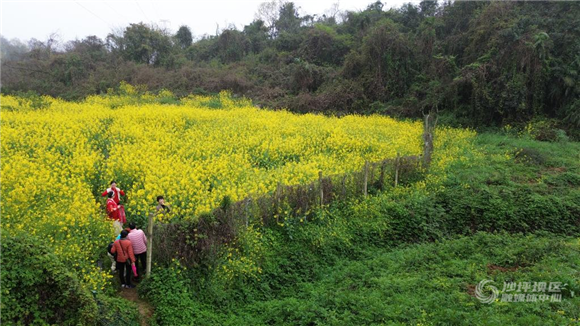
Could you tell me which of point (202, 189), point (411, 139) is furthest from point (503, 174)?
point (202, 189)

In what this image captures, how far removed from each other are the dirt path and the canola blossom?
52 centimetres

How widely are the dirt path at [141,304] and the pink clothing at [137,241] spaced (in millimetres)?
681

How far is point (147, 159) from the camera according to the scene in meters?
→ 10.7

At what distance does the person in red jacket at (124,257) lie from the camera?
6398 millimetres

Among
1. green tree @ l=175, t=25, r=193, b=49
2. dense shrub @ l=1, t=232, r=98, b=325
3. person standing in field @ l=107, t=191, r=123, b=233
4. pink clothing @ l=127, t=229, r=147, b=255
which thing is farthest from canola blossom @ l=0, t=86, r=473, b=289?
green tree @ l=175, t=25, r=193, b=49

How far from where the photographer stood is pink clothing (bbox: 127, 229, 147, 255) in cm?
662

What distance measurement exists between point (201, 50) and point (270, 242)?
133 feet

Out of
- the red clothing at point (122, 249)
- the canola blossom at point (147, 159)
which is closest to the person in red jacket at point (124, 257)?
the red clothing at point (122, 249)

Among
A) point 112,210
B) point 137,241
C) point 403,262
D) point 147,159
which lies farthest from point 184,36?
point 403,262

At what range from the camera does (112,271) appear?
666 cm

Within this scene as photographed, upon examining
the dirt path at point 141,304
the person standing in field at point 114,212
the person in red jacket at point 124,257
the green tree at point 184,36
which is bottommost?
the dirt path at point 141,304

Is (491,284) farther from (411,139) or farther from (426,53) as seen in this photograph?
(426,53)

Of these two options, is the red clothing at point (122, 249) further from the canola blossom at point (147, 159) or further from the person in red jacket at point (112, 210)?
the person in red jacket at point (112, 210)

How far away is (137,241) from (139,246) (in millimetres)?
103
